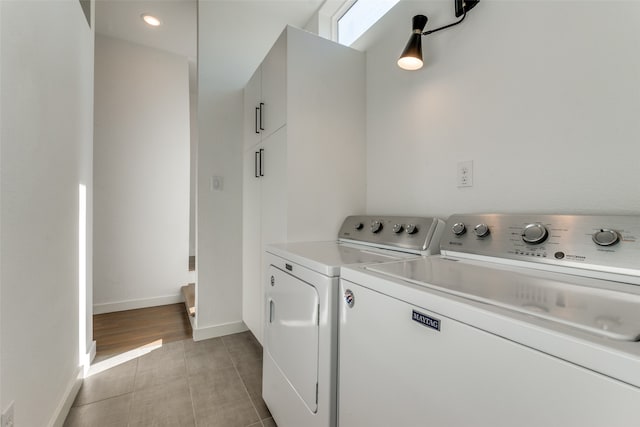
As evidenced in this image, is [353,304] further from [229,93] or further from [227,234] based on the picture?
[229,93]

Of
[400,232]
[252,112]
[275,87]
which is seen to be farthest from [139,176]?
[400,232]

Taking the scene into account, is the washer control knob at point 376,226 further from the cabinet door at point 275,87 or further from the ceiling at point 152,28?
the ceiling at point 152,28

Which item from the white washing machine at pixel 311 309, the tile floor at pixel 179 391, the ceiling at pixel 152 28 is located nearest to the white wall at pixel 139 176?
the ceiling at pixel 152 28

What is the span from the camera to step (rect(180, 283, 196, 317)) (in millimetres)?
2530

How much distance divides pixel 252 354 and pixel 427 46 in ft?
7.35

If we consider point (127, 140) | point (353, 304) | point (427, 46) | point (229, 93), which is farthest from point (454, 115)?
point (127, 140)

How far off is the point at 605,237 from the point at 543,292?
0.31 meters

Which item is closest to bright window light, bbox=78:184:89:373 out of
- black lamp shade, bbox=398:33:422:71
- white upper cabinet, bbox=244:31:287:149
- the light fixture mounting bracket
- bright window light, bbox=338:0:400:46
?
white upper cabinet, bbox=244:31:287:149

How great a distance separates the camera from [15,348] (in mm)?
970

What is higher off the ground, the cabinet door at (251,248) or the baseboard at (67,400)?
the cabinet door at (251,248)

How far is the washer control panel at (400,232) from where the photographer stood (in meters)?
1.19

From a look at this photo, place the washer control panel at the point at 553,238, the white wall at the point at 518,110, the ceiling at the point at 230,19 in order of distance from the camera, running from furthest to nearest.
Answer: the ceiling at the point at 230,19, the white wall at the point at 518,110, the washer control panel at the point at 553,238

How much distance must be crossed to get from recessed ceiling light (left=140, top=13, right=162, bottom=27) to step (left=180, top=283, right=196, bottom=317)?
8.59 ft

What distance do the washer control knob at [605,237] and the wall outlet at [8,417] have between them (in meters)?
1.82
